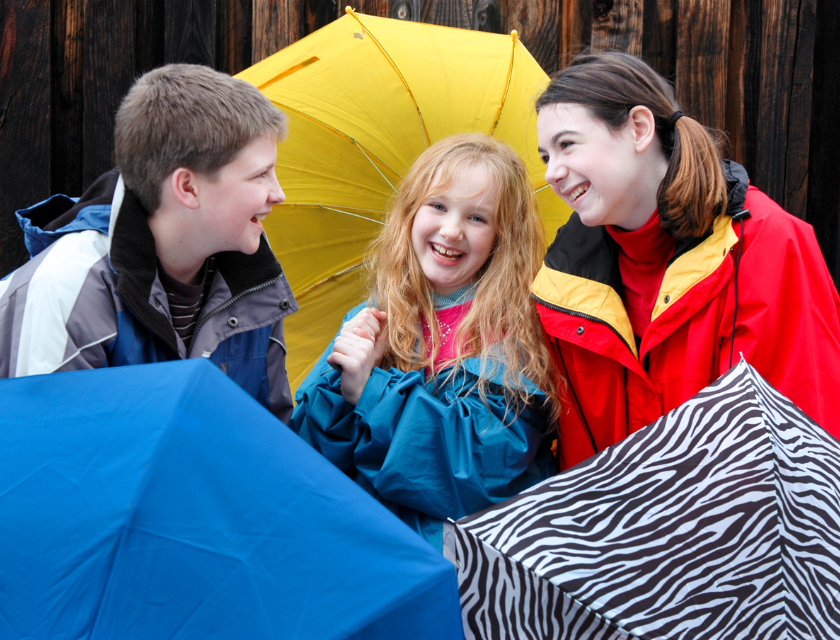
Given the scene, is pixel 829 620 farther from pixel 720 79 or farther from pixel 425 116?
pixel 720 79

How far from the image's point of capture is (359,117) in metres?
2.62

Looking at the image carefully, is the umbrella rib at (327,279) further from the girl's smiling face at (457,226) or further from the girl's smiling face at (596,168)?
the girl's smiling face at (596,168)

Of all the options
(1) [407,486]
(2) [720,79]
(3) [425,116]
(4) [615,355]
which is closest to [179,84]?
A: (3) [425,116]

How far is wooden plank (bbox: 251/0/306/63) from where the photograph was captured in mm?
2953

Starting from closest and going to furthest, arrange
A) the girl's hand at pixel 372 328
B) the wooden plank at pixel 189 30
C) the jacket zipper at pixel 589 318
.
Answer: the jacket zipper at pixel 589 318 → the girl's hand at pixel 372 328 → the wooden plank at pixel 189 30

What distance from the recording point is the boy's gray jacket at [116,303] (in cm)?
177

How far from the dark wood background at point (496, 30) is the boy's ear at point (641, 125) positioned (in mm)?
837

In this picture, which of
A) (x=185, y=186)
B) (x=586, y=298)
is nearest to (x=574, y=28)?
(x=586, y=298)

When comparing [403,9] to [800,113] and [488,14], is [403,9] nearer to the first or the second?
[488,14]

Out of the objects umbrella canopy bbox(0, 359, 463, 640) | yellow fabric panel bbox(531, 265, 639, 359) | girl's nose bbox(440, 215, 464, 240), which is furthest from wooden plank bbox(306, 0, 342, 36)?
umbrella canopy bbox(0, 359, 463, 640)

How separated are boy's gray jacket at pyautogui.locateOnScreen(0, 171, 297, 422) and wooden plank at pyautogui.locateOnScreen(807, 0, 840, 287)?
A: 2.26 metres

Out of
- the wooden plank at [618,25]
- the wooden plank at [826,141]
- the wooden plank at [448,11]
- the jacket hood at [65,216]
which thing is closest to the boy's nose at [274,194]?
the jacket hood at [65,216]

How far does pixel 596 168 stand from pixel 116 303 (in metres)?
1.43

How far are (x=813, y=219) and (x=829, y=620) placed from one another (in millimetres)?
2267
